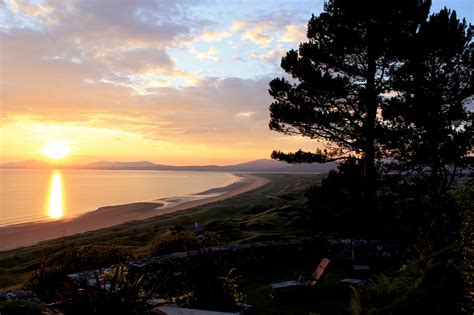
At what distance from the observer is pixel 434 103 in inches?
722

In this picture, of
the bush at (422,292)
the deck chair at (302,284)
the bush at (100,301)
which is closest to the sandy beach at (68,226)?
the deck chair at (302,284)

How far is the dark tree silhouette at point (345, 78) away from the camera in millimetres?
18109

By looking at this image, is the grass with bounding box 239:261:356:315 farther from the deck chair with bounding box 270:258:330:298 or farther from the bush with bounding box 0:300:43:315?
the bush with bounding box 0:300:43:315

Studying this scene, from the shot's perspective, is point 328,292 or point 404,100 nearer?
point 328,292

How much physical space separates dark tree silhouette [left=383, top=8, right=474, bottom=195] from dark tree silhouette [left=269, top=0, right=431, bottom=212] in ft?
2.32

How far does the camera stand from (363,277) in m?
12.2

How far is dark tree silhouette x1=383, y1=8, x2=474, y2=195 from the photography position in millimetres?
17922

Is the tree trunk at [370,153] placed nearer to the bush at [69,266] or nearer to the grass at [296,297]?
the grass at [296,297]

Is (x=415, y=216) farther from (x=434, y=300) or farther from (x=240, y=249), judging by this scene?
(x=434, y=300)

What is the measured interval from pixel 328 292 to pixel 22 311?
21.7 ft

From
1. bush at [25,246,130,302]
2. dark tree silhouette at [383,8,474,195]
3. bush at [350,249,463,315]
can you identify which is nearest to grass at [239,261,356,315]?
bush at [350,249,463,315]

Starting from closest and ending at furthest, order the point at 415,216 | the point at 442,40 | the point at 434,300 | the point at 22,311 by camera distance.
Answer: the point at 434,300 → the point at 22,311 → the point at 415,216 → the point at 442,40

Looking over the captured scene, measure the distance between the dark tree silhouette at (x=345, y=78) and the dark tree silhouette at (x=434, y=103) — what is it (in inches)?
27.8

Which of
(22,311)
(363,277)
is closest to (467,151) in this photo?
(363,277)
